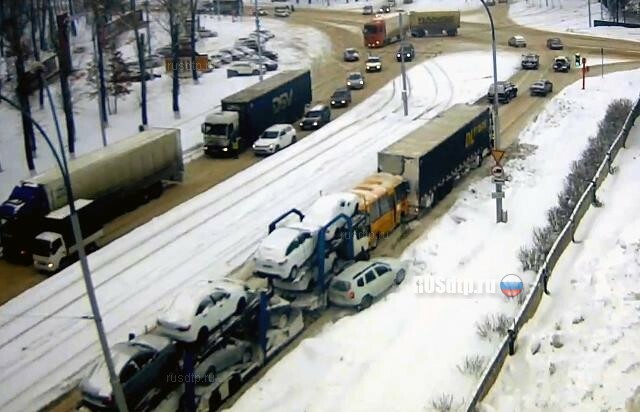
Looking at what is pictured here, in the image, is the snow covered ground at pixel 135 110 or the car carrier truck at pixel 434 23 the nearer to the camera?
the snow covered ground at pixel 135 110

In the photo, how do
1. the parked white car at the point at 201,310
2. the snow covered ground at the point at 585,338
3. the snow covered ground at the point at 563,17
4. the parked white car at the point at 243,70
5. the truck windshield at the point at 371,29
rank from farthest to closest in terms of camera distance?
1. the snow covered ground at the point at 563,17
2. the truck windshield at the point at 371,29
3. the parked white car at the point at 243,70
4. the parked white car at the point at 201,310
5. the snow covered ground at the point at 585,338

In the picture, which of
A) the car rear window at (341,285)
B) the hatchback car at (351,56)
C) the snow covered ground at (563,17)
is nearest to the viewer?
the car rear window at (341,285)

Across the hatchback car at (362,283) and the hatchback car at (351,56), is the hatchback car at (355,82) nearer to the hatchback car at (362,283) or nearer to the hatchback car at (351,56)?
the hatchback car at (351,56)

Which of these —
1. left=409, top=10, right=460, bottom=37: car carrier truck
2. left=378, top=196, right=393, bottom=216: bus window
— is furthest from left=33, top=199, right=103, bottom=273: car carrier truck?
left=409, top=10, right=460, bottom=37: car carrier truck

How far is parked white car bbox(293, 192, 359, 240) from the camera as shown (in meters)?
25.5

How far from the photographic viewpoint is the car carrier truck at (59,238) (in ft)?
94.2

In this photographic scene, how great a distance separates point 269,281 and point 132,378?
271 inches

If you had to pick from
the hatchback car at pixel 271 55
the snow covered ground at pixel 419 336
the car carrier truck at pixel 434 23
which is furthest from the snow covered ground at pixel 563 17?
the snow covered ground at pixel 419 336

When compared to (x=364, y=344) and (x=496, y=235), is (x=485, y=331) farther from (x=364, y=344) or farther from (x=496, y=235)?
(x=496, y=235)

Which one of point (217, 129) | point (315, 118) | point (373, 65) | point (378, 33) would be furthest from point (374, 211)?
point (378, 33)

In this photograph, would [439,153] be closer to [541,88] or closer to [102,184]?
[102,184]

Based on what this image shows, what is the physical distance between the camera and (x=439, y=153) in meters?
32.8

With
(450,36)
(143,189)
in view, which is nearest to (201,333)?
(143,189)

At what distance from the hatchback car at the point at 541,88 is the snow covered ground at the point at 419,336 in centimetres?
2077
